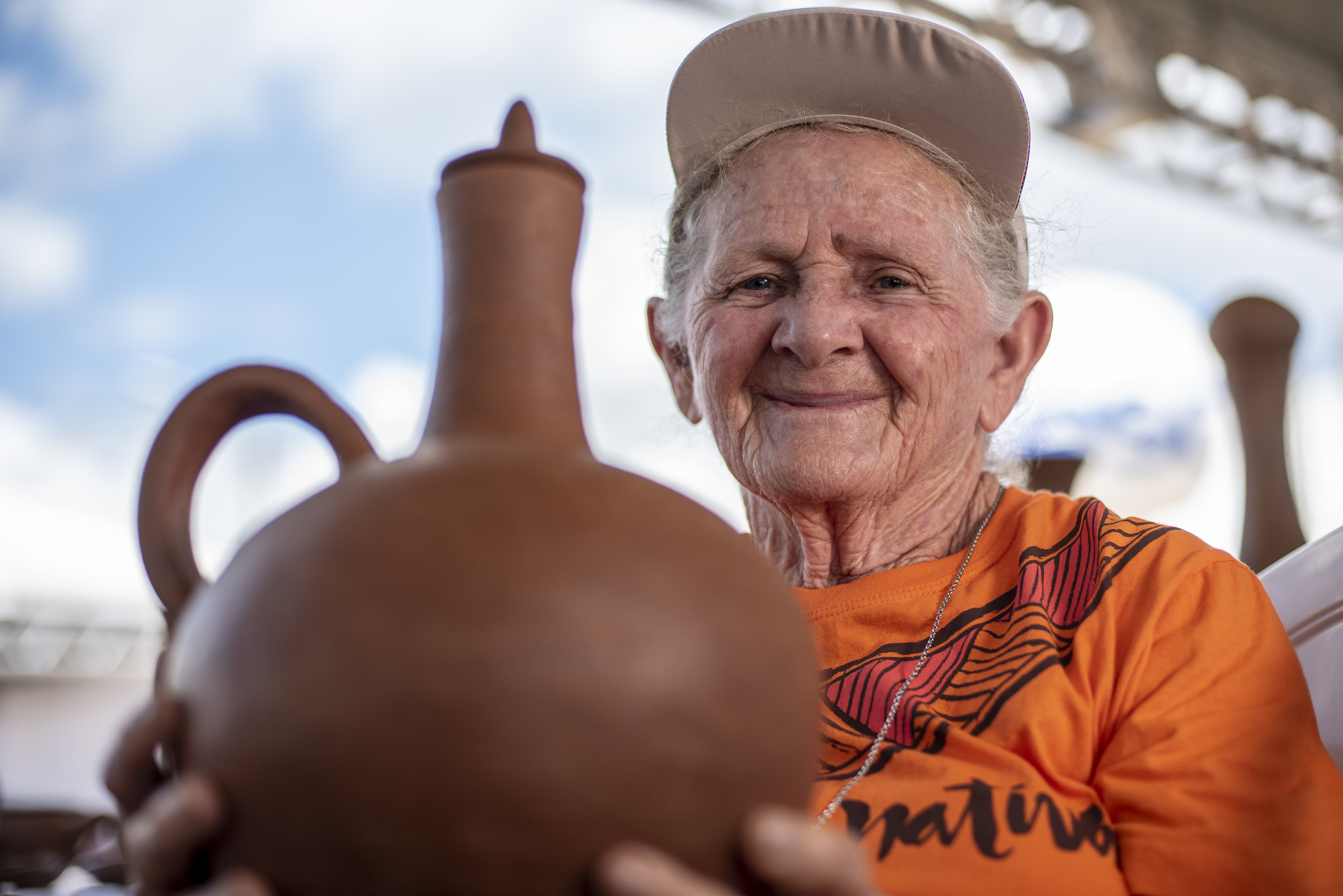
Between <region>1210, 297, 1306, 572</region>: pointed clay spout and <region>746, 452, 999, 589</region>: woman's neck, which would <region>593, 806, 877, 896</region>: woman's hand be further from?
<region>1210, 297, 1306, 572</region>: pointed clay spout

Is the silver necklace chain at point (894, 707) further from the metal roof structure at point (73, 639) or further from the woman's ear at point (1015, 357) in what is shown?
the metal roof structure at point (73, 639)

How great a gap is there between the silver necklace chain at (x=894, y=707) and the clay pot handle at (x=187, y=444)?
549mm

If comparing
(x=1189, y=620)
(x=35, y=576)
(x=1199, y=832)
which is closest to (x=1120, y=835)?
(x=1199, y=832)

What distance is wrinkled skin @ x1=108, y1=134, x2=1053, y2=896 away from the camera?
1228mm

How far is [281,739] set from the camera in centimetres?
49

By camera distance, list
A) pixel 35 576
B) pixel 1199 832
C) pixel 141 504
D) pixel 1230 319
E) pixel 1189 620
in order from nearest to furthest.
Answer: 1. pixel 141 504
2. pixel 1199 832
3. pixel 1189 620
4. pixel 1230 319
5. pixel 35 576

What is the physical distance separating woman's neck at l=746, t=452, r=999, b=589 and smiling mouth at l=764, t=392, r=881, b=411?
0.13m

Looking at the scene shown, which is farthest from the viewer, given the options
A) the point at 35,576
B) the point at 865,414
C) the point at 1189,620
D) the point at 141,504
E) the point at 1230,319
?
the point at 35,576

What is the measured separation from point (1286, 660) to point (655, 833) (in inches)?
29.0

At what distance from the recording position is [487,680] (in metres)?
0.47

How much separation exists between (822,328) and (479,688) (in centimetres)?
82

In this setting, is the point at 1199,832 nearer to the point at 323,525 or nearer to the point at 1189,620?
the point at 1189,620

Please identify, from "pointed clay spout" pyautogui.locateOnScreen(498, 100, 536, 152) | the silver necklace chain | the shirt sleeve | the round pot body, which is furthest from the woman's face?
the round pot body

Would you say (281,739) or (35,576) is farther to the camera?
(35,576)
